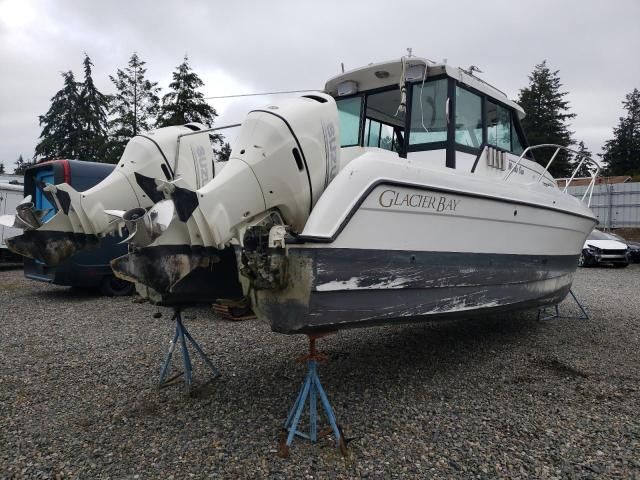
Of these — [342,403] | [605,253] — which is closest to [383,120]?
[342,403]

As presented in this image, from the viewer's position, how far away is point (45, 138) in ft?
105

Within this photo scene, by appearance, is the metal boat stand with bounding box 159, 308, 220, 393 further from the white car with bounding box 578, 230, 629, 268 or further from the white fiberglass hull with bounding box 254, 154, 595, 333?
the white car with bounding box 578, 230, 629, 268

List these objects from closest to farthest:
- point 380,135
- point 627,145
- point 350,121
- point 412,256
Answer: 1. point 412,256
2. point 350,121
3. point 380,135
4. point 627,145

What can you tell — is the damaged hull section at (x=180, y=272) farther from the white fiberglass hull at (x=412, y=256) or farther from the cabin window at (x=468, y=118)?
the cabin window at (x=468, y=118)

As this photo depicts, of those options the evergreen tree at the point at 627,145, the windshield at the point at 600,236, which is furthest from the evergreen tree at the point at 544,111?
the windshield at the point at 600,236

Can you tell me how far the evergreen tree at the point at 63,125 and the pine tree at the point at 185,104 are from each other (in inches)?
537

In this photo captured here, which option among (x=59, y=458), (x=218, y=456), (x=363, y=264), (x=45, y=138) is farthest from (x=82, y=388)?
(x=45, y=138)

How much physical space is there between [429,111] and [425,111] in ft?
0.12

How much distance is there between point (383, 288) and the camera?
3.17m

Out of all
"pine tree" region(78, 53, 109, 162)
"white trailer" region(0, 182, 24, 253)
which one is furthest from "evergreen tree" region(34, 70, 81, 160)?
"white trailer" region(0, 182, 24, 253)

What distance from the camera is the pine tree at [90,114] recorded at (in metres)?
30.7

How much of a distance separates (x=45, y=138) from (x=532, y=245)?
34768 millimetres

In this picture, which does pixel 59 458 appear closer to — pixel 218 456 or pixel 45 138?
pixel 218 456

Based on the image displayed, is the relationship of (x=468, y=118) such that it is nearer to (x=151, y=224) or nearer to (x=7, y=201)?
(x=151, y=224)
